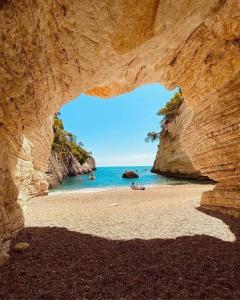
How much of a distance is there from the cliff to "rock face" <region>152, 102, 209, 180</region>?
70.2 ft

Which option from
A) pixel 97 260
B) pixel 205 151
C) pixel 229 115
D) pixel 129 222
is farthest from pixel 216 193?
pixel 97 260

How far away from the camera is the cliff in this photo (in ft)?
119

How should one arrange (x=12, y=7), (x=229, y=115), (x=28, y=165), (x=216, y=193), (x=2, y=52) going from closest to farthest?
(x=12, y=7) → (x=2, y=52) → (x=229, y=115) → (x=216, y=193) → (x=28, y=165)

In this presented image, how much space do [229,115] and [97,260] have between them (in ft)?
23.1

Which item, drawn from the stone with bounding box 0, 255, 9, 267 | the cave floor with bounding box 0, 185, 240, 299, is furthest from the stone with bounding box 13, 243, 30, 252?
the stone with bounding box 0, 255, 9, 267

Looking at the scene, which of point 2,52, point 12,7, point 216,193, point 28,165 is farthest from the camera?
point 28,165

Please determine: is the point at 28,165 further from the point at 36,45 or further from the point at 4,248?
the point at 36,45

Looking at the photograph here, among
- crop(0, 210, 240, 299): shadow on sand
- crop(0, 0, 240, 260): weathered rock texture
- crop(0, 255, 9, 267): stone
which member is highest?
crop(0, 0, 240, 260): weathered rock texture

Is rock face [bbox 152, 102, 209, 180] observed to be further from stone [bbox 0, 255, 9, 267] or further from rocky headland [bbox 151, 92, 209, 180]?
stone [bbox 0, 255, 9, 267]

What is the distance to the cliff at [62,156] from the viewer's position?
36338 millimetres

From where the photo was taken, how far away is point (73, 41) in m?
5.83

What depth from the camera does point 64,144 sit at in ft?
164

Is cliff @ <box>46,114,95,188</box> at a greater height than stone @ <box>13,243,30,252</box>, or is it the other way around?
cliff @ <box>46,114,95,188</box>

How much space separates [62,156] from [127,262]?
48884 millimetres
